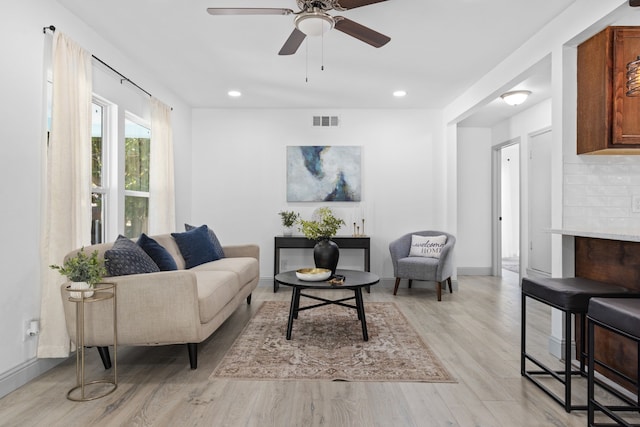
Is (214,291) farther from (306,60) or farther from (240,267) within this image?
(306,60)

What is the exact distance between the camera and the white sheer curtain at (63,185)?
104 inches

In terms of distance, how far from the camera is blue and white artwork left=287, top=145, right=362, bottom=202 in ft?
19.0

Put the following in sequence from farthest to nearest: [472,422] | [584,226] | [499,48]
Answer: [499,48]
[584,226]
[472,422]

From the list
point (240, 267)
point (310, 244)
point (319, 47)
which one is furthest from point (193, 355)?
point (310, 244)

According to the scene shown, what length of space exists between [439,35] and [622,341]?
2578 millimetres

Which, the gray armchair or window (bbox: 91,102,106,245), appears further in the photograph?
the gray armchair

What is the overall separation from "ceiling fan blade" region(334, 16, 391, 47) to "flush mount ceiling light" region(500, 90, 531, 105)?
108 inches

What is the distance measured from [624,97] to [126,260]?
3.46 m

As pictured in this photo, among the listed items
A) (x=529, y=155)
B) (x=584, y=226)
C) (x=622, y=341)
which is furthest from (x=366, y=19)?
(x=529, y=155)

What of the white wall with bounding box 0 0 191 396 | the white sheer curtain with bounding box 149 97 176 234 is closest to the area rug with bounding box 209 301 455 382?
the white wall with bounding box 0 0 191 396

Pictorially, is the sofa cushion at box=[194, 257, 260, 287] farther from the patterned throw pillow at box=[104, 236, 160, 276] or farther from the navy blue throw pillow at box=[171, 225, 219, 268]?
the patterned throw pillow at box=[104, 236, 160, 276]

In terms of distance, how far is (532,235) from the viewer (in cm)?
580

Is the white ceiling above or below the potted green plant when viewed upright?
above

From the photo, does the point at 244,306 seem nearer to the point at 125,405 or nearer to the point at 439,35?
the point at 125,405
